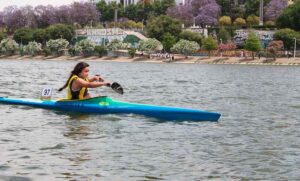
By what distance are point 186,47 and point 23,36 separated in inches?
2397

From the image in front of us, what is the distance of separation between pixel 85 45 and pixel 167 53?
68.2 feet

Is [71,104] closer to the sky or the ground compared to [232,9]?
closer to the ground

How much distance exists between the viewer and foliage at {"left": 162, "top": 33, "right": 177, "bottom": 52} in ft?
434

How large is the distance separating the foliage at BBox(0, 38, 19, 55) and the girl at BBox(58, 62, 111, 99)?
13608 centimetres

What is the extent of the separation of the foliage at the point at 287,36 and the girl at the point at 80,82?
330 feet

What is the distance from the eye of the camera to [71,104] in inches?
869

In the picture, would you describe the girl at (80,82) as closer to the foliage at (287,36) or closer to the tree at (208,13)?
the foliage at (287,36)

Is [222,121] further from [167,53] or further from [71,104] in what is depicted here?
[167,53]

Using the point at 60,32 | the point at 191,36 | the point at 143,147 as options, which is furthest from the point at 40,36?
the point at 143,147

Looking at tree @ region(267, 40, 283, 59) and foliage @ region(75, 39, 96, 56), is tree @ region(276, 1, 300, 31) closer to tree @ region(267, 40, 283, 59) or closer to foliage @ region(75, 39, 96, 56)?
tree @ region(267, 40, 283, 59)

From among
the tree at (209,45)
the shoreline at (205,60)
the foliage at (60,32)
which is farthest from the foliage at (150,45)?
the foliage at (60,32)

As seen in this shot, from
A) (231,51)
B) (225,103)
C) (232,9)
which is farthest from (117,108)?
(232,9)

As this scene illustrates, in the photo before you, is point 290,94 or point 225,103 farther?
point 290,94

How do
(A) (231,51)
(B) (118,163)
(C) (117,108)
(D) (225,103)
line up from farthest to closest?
(A) (231,51) → (D) (225,103) → (C) (117,108) → (B) (118,163)
